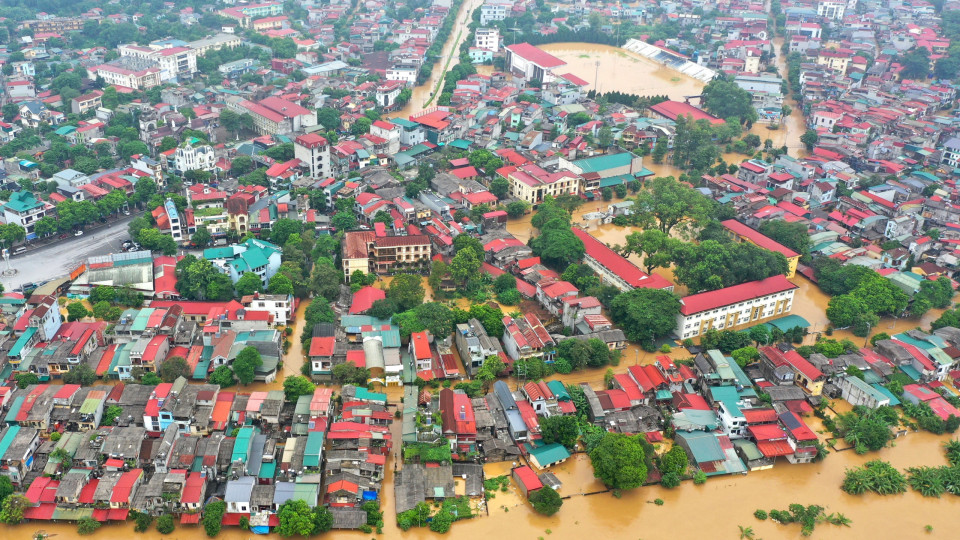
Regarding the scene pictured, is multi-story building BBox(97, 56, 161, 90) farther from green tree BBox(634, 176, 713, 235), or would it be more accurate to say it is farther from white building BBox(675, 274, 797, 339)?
white building BBox(675, 274, 797, 339)

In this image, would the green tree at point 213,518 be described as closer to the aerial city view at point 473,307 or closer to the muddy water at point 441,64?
the aerial city view at point 473,307

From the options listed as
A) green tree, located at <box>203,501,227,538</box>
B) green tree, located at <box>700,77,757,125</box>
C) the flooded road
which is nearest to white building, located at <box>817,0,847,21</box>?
the flooded road

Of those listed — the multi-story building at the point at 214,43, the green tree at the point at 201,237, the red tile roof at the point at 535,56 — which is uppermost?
the red tile roof at the point at 535,56

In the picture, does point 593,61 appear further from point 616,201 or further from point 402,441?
point 402,441

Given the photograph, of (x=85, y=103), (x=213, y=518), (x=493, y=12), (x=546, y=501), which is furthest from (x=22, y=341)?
(x=493, y=12)

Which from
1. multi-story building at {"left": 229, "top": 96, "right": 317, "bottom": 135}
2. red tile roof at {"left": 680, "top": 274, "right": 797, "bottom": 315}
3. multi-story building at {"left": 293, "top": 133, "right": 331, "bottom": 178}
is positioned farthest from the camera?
multi-story building at {"left": 229, "top": 96, "right": 317, "bottom": 135}

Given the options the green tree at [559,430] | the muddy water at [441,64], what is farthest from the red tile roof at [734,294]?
the muddy water at [441,64]

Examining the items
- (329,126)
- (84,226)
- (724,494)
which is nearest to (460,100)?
(329,126)
